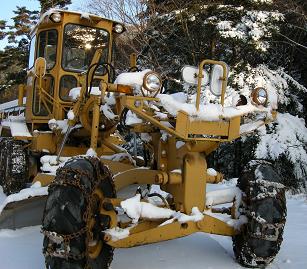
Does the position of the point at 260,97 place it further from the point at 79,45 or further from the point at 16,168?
the point at 16,168

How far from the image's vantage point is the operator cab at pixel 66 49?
24.6 feet

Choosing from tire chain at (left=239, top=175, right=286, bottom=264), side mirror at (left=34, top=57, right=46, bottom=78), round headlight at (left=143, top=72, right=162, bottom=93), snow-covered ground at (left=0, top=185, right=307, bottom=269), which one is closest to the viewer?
round headlight at (left=143, top=72, right=162, bottom=93)

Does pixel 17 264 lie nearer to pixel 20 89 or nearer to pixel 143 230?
pixel 143 230

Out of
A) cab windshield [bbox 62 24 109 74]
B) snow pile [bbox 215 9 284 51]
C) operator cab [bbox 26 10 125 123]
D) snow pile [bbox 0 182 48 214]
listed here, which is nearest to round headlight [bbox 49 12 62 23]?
operator cab [bbox 26 10 125 123]

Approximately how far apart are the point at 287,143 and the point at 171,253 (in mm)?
7619

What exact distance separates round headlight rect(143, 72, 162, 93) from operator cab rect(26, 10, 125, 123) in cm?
328

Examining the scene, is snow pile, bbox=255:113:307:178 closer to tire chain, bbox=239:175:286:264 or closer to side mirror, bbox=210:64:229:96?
tire chain, bbox=239:175:286:264

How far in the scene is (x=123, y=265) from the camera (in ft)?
15.5

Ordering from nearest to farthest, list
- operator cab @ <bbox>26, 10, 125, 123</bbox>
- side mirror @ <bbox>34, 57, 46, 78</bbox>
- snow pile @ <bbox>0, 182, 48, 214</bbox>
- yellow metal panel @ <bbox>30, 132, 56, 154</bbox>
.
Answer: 1. snow pile @ <bbox>0, 182, 48, 214</bbox>
2. side mirror @ <bbox>34, 57, 46, 78</bbox>
3. operator cab @ <bbox>26, 10, 125, 123</bbox>
4. yellow metal panel @ <bbox>30, 132, 56, 154</bbox>

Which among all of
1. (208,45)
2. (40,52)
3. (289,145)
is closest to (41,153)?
(40,52)

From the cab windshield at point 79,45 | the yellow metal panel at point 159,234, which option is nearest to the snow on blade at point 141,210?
the yellow metal panel at point 159,234

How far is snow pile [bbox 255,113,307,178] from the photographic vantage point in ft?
38.7

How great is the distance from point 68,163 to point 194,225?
1.27m

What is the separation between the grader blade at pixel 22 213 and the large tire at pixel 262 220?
2443 mm
